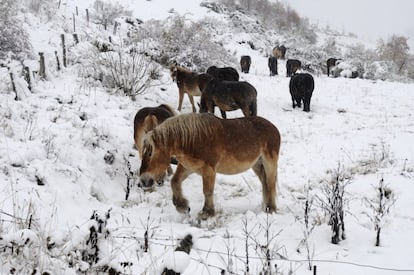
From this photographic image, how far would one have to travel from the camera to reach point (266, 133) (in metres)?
5.62

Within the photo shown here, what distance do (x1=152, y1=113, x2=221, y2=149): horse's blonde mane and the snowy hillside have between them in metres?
1.02

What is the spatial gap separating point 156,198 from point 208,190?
3.69ft

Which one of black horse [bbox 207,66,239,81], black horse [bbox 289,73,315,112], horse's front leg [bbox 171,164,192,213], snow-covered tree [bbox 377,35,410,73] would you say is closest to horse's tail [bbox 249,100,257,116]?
black horse [bbox 207,66,239,81]

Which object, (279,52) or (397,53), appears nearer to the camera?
(279,52)

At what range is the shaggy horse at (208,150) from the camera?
4.92 meters

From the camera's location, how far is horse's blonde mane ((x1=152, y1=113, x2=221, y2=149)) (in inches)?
194

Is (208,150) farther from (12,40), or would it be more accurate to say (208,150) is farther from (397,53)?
(397,53)

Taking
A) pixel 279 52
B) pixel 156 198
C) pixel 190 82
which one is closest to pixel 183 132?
pixel 156 198

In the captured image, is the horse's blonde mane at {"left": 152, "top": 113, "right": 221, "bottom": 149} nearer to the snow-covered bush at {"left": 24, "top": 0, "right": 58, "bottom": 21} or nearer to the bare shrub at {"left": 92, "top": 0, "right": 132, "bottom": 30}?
the snow-covered bush at {"left": 24, "top": 0, "right": 58, "bottom": 21}

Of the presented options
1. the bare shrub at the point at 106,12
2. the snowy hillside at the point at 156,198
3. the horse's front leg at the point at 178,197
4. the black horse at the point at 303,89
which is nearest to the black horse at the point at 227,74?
the black horse at the point at 303,89

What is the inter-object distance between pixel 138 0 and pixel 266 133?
40371 mm

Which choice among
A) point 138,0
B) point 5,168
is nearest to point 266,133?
point 5,168

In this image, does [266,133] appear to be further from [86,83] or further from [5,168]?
[86,83]

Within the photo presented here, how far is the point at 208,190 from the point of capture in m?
5.20
